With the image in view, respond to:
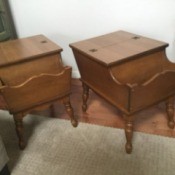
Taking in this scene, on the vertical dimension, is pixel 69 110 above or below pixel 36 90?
below

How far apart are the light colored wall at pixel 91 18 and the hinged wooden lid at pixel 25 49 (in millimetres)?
439

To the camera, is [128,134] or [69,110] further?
[69,110]

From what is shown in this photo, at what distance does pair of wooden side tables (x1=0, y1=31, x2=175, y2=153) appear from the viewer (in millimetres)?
1149

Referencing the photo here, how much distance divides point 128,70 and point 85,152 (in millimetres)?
517

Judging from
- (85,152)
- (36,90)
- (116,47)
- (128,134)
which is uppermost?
(116,47)

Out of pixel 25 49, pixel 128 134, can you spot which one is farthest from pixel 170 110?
pixel 25 49

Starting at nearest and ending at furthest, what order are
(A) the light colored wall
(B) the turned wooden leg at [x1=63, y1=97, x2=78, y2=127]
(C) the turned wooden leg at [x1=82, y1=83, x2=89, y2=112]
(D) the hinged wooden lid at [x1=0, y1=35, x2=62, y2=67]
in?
(D) the hinged wooden lid at [x1=0, y1=35, x2=62, y2=67]
(B) the turned wooden leg at [x1=63, y1=97, x2=78, y2=127]
(C) the turned wooden leg at [x1=82, y1=83, x2=89, y2=112]
(A) the light colored wall

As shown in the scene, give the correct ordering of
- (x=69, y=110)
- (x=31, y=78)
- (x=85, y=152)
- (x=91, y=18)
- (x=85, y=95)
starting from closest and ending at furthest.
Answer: (x=31, y=78)
(x=85, y=152)
(x=69, y=110)
(x=85, y=95)
(x=91, y=18)

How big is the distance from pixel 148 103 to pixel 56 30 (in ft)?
3.51

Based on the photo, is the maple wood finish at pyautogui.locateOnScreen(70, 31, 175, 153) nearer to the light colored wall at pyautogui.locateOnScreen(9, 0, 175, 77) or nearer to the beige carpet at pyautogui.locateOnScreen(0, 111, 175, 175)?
the beige carpet at pyautogui.locateOnScreen(0, 111, 175, 175)

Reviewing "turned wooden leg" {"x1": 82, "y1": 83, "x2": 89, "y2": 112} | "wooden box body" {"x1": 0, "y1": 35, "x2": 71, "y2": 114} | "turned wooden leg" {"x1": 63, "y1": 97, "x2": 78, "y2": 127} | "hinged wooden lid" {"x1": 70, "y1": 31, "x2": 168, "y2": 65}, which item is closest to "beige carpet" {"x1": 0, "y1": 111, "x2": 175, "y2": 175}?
"turned wooden leg" {"x1": 63, "y1": 97, "x2": 78, "y2": 127}

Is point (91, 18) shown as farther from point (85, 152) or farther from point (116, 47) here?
point (85, 152)

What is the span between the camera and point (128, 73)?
1.21m

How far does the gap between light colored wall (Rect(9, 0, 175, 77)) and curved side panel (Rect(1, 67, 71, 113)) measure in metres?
0.68
